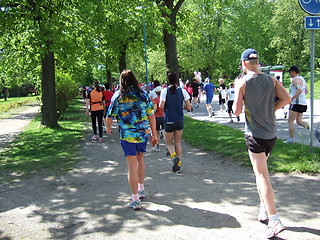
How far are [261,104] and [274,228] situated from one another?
1324 millimetres

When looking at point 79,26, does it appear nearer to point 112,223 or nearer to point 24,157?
point 24,157

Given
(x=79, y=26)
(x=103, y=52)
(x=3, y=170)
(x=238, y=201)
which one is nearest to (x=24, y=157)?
(x=3, y=170)

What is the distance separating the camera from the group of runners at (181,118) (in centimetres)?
379

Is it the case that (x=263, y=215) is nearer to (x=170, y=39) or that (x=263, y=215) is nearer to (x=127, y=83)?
(x=127, y=83)

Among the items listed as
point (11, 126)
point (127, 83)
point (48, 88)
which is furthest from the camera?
point (11, 126)

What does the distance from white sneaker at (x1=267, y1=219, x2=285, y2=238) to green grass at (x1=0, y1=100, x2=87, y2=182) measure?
16.3 feet

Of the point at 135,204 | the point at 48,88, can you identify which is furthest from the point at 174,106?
the point at 48,88

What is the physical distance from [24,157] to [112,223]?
5.83 meters

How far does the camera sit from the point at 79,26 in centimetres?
1672

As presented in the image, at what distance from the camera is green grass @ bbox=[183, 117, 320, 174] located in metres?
6.26

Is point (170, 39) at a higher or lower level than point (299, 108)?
higher

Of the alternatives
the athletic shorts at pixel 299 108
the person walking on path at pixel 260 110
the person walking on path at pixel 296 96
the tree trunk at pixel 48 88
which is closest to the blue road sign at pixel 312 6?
the person walking on path at pixel 296 96

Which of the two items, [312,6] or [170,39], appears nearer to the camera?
[312,6]

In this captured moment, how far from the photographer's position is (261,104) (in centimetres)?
379
